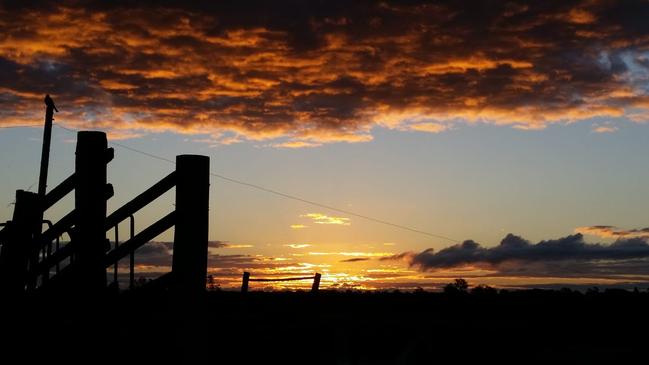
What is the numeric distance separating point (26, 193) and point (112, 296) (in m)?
3.92

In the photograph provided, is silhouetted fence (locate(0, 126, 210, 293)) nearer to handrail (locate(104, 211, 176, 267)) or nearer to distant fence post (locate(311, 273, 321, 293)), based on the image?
handrail (locate(104, 211, 176, 267))

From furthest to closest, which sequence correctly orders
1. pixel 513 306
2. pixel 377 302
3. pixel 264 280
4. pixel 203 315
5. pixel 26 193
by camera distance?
pixel 264 280 → pixel 377 302 → pixel 513 306 → pixel 26 193 → pixel 203 315

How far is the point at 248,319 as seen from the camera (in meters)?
8.52

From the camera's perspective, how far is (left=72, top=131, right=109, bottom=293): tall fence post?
8.27 metres

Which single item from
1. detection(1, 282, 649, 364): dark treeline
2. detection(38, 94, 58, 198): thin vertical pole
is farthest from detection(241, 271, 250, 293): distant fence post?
detection(1, 282, 649, 364): dark treeline

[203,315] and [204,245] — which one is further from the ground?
[204,245]

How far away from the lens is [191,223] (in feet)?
25.5

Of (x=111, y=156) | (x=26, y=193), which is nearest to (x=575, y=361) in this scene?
(x=111, y=156)

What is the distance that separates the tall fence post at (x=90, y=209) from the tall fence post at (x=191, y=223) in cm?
105

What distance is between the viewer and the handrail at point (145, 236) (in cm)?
784

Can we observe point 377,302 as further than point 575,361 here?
Yes

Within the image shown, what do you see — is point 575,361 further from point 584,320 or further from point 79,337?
point 584,320

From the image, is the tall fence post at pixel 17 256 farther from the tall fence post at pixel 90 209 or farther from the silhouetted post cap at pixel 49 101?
the silhouetted post cap at pixel 49 101

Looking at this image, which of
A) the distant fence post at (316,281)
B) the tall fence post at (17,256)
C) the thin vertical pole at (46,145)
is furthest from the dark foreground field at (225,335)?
the distant fence post at (316,281)
